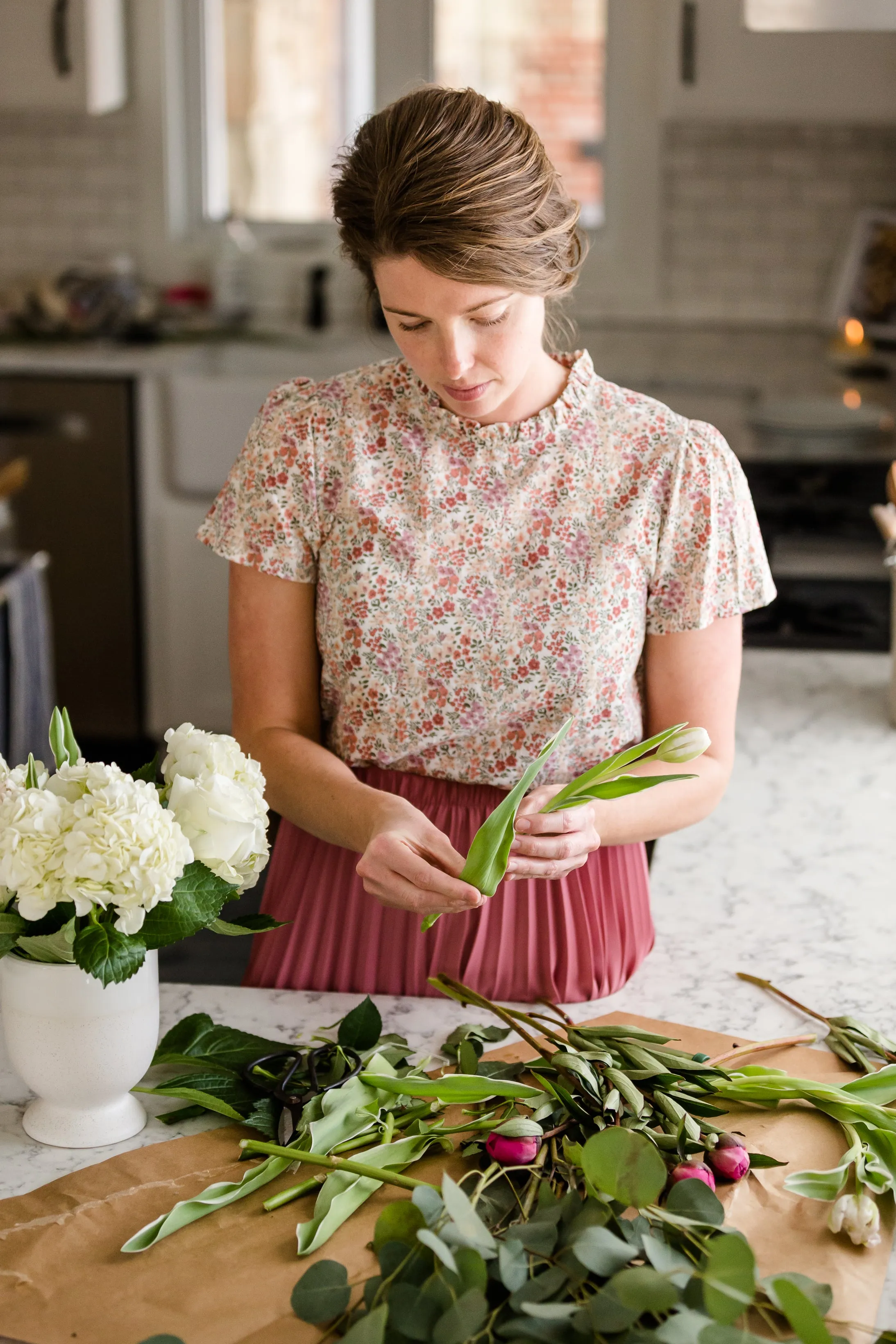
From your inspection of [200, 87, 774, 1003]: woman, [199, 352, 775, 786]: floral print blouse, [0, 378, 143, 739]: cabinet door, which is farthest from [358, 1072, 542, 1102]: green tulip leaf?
[0, 378, 143, 739]: cabinet door

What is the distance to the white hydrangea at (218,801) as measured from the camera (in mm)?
993

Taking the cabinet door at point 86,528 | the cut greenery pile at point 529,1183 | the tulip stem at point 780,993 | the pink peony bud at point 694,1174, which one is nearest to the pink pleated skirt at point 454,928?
the tulip stem at point 780,993

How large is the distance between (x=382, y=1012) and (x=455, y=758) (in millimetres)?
319

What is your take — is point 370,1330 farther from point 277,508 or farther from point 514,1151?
point 277,508

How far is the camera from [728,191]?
13.9 ft

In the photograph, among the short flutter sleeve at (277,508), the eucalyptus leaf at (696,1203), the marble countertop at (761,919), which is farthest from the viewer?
the short flutter sleeve at (277,508)

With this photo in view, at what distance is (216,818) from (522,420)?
669 millimetres

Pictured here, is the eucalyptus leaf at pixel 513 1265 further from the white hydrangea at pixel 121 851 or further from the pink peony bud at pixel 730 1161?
the white hydrangea at pixel 121 851

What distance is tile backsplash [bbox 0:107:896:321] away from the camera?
4180 mm

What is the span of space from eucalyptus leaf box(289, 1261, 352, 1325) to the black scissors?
0.16 m

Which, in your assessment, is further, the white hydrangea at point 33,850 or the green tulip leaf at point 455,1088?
the green tulip leaf at point 455,1088

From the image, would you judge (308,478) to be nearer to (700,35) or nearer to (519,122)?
(519,122)

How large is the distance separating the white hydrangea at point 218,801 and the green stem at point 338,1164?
0.18m

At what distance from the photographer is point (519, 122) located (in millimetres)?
1372
